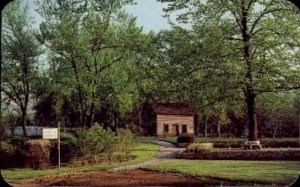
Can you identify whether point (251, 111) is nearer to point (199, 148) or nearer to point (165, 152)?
point (199, 148)

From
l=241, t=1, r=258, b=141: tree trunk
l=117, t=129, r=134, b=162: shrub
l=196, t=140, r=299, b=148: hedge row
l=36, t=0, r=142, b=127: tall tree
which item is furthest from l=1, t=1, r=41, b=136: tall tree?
l=241, t=1, r=258, b=141: tree trunk

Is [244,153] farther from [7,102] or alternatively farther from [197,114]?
[7,102]

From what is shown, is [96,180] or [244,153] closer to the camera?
[96,180]

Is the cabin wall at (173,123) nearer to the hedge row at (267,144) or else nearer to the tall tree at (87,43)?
the hedge row at (267,144)

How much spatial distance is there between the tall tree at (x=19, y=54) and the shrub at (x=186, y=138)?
27.8 ft

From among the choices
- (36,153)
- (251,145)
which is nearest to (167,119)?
(251,145)

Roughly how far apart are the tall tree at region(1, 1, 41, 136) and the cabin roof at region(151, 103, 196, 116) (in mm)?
7973

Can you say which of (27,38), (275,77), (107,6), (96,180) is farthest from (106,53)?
(96,180)

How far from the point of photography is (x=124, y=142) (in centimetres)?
2142

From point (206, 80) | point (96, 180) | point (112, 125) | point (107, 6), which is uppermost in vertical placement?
point (107, 6)

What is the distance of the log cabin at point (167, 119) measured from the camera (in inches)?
741

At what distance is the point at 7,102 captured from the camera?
25.2 m

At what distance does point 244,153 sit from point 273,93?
8.58ft

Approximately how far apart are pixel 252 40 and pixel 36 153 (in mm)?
9499
